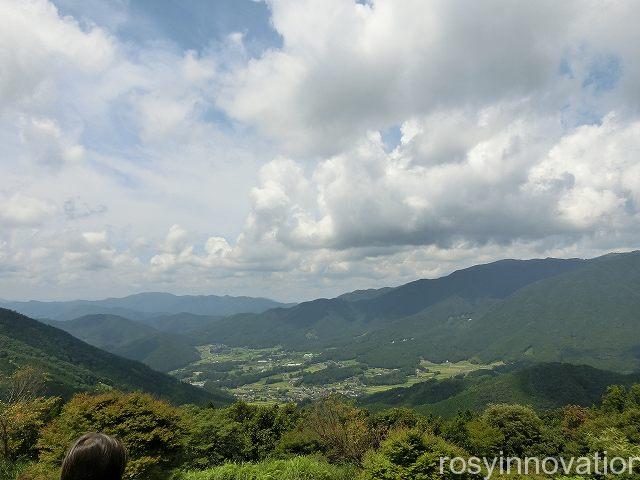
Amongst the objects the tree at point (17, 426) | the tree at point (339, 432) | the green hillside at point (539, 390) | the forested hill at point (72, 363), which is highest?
the tree at point (17, 426)

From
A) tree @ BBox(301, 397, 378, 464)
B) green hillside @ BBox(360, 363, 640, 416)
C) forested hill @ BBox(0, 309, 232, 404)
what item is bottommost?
green hillside @ BBox(360, 363, 640, 416)

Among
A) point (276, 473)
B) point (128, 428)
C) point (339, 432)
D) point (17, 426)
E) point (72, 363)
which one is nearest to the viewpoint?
point (276, 473)

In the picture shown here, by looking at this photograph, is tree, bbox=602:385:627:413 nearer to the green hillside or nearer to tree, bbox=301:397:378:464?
the green hillside

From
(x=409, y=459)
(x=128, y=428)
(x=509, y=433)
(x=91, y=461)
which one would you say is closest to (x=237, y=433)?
(x=128, y=428)

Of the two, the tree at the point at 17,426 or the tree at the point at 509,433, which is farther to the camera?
the tree at the point at 509,433

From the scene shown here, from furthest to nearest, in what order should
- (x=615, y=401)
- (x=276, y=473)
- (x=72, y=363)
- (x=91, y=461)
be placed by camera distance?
(x=72, y=363), (x=615, y=401), (x=276, y=473), (x=91, y=461)

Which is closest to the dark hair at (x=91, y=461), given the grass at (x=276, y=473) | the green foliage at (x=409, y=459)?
the grass at (x=276, y=473)

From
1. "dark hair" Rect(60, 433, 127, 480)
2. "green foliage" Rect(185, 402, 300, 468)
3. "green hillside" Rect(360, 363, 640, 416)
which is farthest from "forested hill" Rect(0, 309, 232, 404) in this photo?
"dark hair" Rect(60, 433, 127, 480)

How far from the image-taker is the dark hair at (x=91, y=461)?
12.9 feet

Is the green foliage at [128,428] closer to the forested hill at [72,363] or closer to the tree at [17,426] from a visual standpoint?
the tree at [17,426]

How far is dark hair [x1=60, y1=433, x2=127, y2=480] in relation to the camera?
392 cm

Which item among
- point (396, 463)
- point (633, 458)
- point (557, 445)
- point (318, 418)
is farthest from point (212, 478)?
point (557, 445)

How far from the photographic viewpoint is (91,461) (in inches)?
154

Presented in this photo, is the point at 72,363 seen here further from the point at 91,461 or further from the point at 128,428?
the point at 91,461
